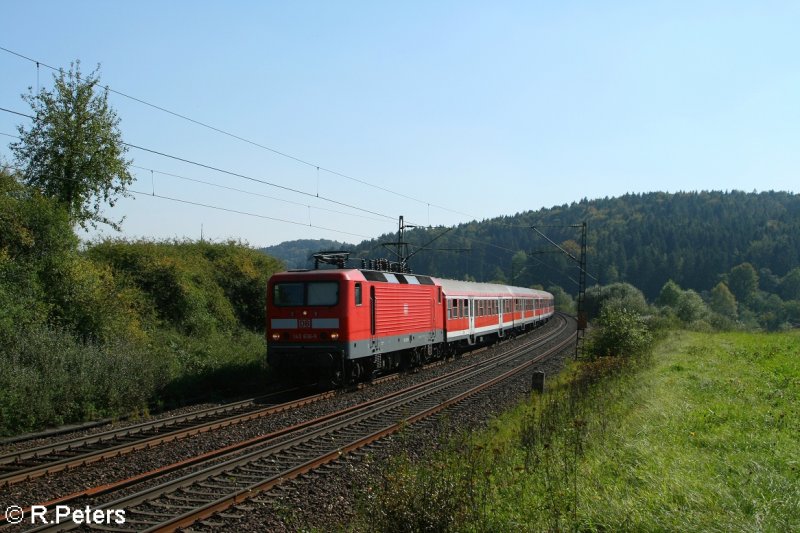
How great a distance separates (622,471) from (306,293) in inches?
451

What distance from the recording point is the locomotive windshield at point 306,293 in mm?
17878

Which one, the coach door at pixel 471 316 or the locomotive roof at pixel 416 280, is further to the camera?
the coach door at pixel 471 316

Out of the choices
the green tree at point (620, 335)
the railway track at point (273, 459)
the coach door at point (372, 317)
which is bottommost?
the railway track at point (273, 459)

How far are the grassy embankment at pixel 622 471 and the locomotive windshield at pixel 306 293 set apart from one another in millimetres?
5833

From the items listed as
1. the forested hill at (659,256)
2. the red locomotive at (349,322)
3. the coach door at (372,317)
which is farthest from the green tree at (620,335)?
the forested hill at (659,256)

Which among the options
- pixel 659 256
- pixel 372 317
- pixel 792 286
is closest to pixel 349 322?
pixel 372 317

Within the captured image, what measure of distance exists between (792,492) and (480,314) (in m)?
27.2

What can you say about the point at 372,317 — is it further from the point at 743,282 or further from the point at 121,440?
the point at 743,282

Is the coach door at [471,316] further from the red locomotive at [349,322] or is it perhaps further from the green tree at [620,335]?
the green tree at [620,335]

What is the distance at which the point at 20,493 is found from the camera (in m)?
8.58

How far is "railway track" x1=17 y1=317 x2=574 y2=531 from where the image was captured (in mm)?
7949

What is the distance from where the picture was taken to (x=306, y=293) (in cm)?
1817

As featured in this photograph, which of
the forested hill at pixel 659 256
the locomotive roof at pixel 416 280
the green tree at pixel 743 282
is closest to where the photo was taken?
the locomotive roof at pixel 416 280

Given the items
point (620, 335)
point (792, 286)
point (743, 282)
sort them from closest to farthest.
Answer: point (620, 335) < point (792, 286) < point (743, 282)
